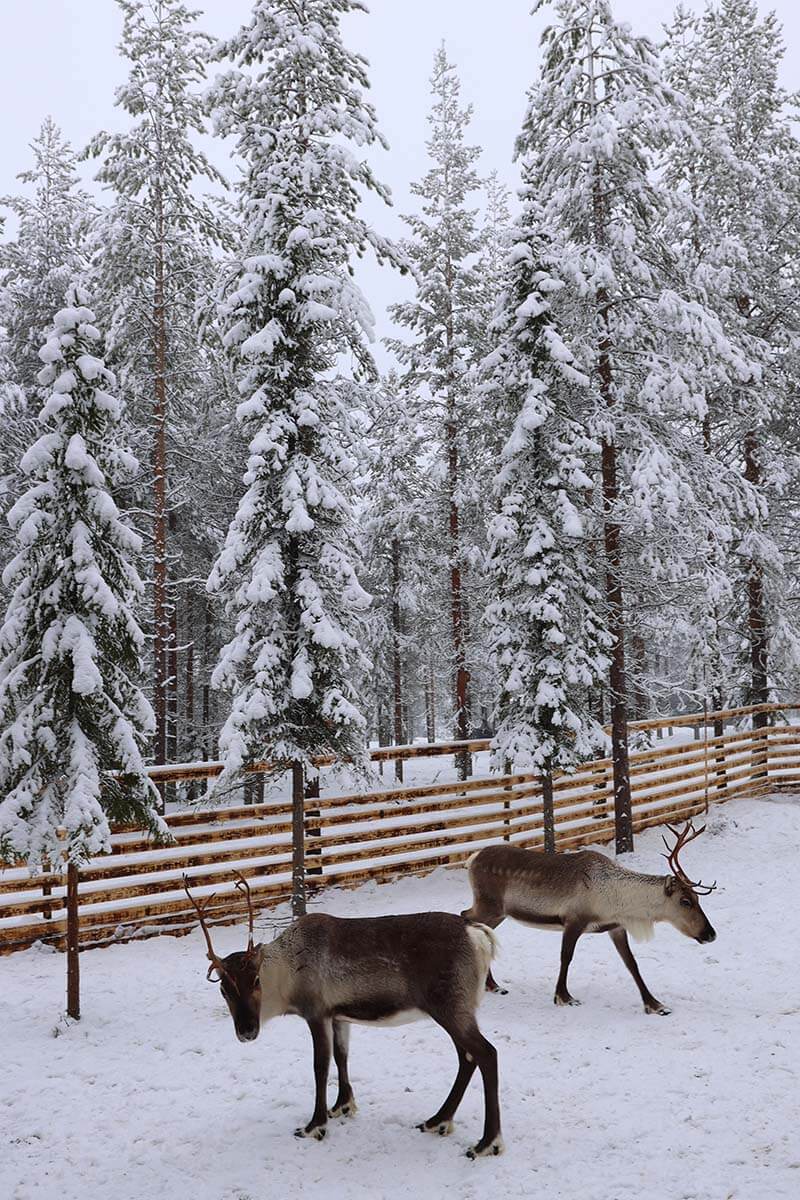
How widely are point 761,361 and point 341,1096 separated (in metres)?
18.6

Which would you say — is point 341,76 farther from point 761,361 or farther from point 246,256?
A: point 761,361

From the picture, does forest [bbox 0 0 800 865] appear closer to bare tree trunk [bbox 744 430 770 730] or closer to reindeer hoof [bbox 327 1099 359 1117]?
bare tree trunk [bbox 744 430 770 730]

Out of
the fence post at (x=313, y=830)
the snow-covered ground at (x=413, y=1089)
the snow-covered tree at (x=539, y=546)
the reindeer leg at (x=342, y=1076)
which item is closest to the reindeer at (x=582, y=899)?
the snow-covered ground at (x=413, y=1089)

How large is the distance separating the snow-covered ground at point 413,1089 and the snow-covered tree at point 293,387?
3.02m

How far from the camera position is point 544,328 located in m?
13.5

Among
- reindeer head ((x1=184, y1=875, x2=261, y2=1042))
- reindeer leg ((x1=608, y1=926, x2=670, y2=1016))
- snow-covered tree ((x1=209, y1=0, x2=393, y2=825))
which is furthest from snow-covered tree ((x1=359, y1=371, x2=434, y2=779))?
reindeer head ((x1=184, y1=875, x2=261, y2=1042))

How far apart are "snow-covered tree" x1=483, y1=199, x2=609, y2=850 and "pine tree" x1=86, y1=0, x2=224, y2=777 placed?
7443mm

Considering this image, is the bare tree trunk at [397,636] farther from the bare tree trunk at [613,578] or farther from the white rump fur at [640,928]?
the white rump fur at [640,928]

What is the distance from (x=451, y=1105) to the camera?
6125mm

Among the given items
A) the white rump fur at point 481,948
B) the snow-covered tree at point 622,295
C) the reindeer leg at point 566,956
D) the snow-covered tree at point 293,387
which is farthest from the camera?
the snow-covered tree at point 622,295

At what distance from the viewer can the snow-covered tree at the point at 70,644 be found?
8.09 meters

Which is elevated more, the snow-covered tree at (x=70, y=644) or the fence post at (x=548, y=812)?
the snow-covered tree at (x=70, y=644)

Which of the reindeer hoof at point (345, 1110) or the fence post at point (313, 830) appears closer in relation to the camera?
the reindeer hoof at point (345, 1110)

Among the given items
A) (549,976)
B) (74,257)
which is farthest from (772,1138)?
(74,257)
